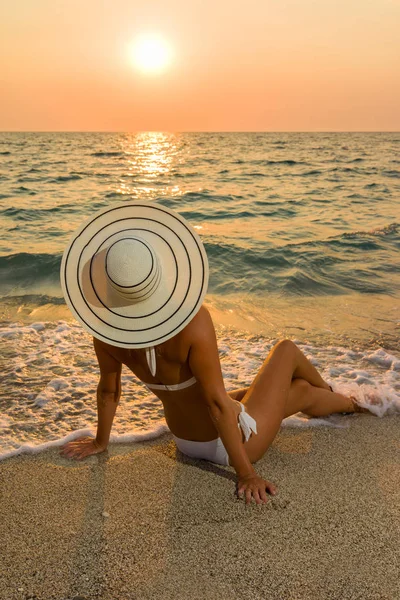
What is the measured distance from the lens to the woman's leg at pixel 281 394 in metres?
3.27

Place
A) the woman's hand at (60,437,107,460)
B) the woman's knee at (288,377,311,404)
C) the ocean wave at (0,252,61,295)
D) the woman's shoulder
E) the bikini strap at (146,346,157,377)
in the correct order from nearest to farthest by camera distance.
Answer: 1. the woman's shoulder
2. the bikini strap at (146,346,157,377)
3. the woman's hand at (60,437,107,460)
4. the woman's knee at (288,377,311,404)
5. the ocean wave at (0,252,61,295)

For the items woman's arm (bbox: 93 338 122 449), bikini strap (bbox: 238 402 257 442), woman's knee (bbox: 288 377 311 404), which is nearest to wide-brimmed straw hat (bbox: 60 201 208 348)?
woman's arm (bbox: 93 338 122 449)

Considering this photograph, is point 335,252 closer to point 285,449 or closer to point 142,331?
point 285,449

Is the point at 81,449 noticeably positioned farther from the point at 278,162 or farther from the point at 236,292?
the point at 278,162

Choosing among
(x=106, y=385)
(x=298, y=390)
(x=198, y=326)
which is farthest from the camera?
(x=298, y=390)

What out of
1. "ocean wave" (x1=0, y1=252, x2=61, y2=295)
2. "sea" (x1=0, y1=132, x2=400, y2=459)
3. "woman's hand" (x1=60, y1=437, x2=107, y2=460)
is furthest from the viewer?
"ocean wave" (x1=0, y1=252, x2=61, y2=295)

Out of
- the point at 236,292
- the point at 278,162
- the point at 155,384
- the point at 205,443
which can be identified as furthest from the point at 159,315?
the point at 278,162

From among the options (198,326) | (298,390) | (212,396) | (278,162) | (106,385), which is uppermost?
(278,162)

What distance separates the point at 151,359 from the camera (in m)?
2.77

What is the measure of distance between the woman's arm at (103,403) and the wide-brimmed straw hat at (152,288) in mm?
504

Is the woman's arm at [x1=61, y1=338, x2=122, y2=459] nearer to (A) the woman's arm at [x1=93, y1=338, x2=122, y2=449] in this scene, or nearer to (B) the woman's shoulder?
(A) the woman's arm at [x1=93, y1=338, x2=122, y2=449]

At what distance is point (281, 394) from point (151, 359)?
39.9 inches

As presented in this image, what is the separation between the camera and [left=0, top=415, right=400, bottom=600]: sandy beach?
7.97 ft

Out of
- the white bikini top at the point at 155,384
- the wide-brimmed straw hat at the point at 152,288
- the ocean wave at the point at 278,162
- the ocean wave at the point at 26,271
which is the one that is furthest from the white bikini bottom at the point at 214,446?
the ocean wave at the point at 278,162
